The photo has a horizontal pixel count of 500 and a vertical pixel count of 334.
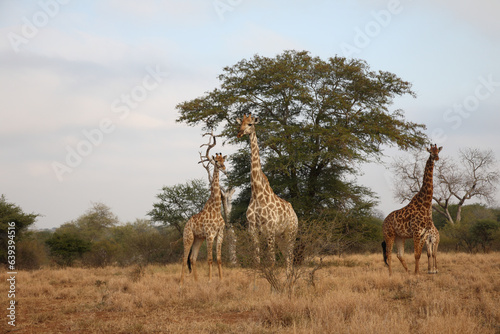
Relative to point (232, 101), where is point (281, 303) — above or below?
below

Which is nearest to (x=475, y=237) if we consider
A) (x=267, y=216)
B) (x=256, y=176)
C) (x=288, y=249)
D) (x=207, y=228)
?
(x=207, y=228)

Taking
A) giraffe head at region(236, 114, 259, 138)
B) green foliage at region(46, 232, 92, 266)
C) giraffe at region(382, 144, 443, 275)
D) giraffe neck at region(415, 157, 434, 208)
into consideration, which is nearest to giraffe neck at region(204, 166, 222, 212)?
giraffe head at region(236, 114, 259, 138)

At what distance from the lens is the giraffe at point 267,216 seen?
9.32 metres

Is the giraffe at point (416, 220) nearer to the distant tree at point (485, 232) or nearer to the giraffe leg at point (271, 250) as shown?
the giraffe leg at point (271, 250)

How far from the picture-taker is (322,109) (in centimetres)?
2050

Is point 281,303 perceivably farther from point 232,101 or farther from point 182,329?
point 232,101

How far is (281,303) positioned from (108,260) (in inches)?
710

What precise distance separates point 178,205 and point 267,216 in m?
16.4

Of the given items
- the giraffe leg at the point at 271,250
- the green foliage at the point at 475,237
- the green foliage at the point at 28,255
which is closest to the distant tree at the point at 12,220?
the green foliage at the point at 28,255

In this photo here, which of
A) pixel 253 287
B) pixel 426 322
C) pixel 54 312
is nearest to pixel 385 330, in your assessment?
pixel 426 322

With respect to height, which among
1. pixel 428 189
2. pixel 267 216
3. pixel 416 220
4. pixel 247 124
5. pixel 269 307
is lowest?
pixel 269 307

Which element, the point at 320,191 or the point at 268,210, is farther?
the point at 320,191

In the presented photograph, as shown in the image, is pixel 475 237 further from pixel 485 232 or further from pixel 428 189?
pixel 428 189

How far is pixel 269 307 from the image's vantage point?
696 centimetres
